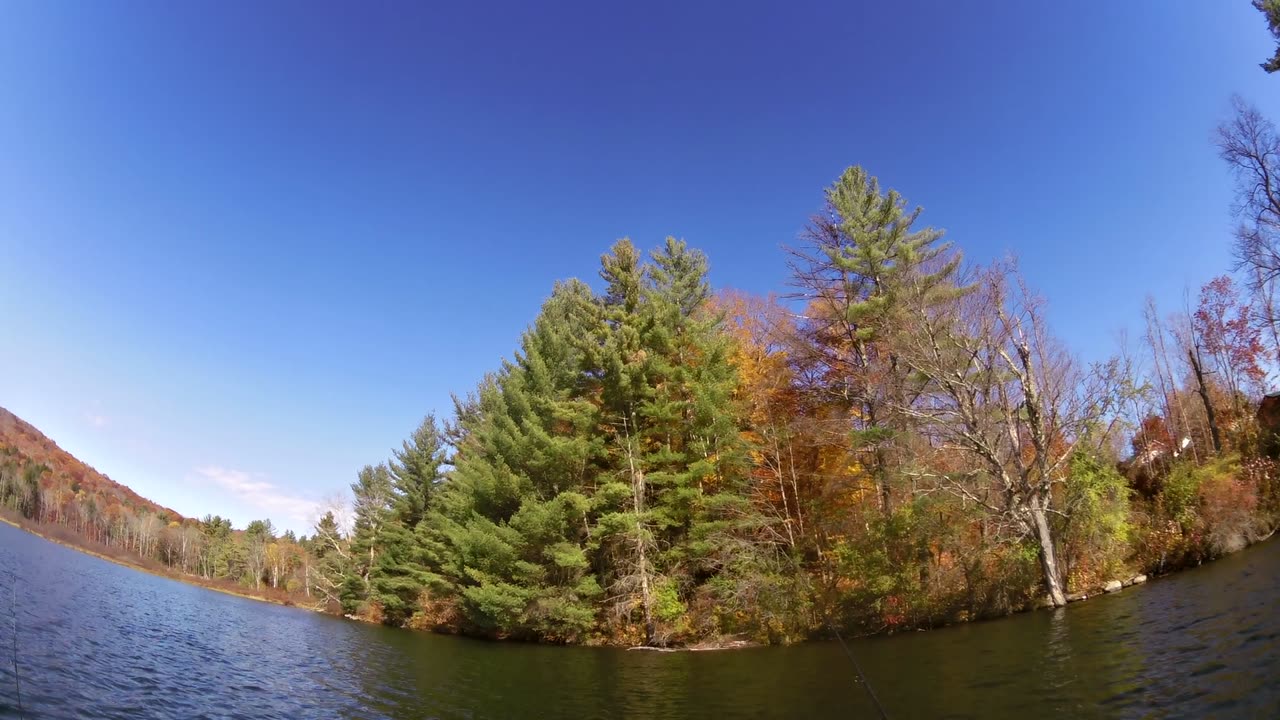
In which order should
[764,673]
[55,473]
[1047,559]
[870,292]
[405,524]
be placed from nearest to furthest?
1. [764,673]
2. [1047,559]
3. [870,292]
4. [405,524]
5. [55,473]

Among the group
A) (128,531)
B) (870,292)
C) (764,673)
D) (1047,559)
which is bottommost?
(764,673)

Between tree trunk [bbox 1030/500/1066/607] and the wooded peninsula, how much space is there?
10cm

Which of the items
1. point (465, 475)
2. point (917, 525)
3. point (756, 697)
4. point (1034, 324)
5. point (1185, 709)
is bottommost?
point (756, 697)

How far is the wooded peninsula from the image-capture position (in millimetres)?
20250

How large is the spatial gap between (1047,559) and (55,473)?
19667 centimetres

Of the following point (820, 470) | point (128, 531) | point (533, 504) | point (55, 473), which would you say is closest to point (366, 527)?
point (533, 504)

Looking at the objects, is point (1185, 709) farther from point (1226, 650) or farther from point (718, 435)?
point (718, 435)

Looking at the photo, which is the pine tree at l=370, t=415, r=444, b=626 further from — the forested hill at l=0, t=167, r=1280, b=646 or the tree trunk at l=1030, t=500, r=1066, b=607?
the tree trunk at l=1030, t=500, r=1066, b=607

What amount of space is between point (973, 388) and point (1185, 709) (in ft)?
48.7

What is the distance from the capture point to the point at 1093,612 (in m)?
15.8

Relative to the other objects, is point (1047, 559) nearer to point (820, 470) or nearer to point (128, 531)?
point (820, 470)

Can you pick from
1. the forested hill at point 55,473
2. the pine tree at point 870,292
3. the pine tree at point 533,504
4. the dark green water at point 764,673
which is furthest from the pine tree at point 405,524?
the forested hill at point 55,473

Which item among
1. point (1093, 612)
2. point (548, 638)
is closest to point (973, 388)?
point (1093, 612)

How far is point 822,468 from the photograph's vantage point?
26.8m
